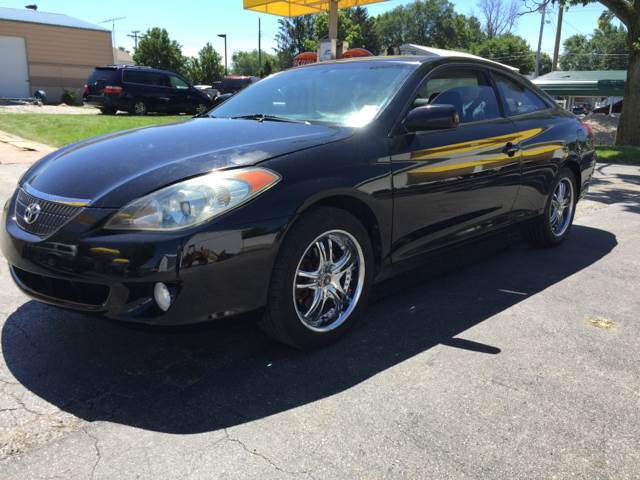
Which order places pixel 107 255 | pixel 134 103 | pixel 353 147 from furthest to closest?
pixel 134 103, pixel 353 147, pixel 107 255

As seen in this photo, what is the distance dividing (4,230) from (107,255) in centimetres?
86

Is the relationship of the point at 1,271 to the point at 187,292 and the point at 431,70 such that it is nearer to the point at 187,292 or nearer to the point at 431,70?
the point at 187,292

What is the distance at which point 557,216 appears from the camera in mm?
5055

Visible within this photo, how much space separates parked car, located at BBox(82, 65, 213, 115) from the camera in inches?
749

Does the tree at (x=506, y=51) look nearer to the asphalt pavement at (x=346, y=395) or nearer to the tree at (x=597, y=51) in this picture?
the tree at (x=597, y=51)

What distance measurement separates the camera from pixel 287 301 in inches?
107

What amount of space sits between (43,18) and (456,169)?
37.9 metres

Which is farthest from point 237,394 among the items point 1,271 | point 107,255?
point 1,271

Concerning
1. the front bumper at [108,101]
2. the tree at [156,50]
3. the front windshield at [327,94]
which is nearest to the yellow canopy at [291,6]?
the front bumper at [108,101]

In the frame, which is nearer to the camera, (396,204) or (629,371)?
(629,371)

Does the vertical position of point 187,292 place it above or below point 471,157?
below

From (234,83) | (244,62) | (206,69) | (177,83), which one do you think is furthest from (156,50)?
(244,62)

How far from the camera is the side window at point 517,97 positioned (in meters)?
4.32

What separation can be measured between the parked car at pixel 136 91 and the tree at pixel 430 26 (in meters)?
79.7
